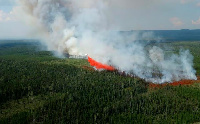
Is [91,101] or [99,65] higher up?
[99,65]

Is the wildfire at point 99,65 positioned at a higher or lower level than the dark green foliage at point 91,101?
higher

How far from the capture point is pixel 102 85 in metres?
103

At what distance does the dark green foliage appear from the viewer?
7331 cm

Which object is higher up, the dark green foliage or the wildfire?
the wildfire

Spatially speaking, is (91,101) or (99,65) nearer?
(91,101)

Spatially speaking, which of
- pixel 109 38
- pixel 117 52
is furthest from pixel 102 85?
pixel 109 38

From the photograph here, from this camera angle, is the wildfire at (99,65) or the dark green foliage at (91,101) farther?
the wildfire at (99,65)

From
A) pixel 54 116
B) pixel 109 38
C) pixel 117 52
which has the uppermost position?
pixel 109 38

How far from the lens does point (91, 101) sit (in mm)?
85062

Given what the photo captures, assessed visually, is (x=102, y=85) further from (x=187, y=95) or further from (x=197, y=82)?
(x=197, y=82)

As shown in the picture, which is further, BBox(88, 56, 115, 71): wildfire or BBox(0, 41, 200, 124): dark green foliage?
BBox(88, 56, 115, 71): wildfire

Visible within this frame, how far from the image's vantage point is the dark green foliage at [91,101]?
73312 mm

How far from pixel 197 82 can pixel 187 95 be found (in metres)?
27.2

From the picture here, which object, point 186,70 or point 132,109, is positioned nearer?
point 132,109
